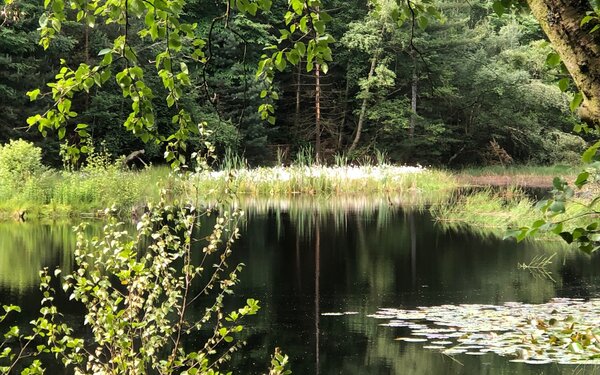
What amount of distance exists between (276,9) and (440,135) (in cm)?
931

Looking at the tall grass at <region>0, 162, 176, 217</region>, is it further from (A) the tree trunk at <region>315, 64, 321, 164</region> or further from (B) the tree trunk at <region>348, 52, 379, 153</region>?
(B) the tree trunk at <region>348, 52, 379, 153</region>

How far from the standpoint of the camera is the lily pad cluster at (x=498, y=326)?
19.8 feet

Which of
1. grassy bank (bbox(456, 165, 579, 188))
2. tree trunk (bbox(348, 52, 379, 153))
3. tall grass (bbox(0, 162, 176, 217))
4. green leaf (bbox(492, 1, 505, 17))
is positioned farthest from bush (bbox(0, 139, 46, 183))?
tree trunk (bbox(348, 52, 379, 153))

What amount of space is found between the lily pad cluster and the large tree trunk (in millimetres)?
4430

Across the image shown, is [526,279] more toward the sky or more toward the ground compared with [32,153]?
more toward the ground

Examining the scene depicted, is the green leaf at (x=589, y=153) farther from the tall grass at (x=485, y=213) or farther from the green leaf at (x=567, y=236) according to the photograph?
the tall grass at (x=485, y=213)

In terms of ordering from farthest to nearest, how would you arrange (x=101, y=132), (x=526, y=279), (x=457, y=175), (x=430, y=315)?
(x=457, y=175) → (x=101, y=132) → (x=526, y=279) → (x=430, y=315)

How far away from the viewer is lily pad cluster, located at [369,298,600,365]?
604cm

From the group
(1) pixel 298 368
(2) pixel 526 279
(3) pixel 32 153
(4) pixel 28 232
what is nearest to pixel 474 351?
(1) pixel 298 368

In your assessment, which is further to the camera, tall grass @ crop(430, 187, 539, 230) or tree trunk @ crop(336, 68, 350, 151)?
tree trunk @ crop(336, 68, 350, 151)

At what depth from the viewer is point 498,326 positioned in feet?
23.1

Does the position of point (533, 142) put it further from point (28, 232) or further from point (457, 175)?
point (28, 232)

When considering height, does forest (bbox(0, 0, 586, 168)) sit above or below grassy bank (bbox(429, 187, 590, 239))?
above

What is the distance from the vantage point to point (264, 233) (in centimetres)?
1479
